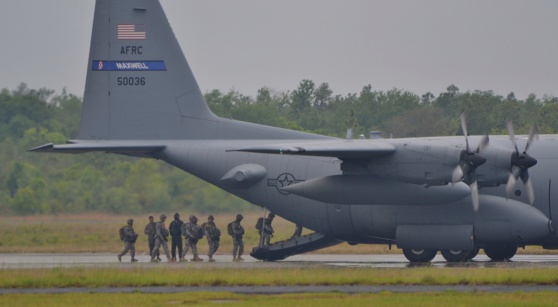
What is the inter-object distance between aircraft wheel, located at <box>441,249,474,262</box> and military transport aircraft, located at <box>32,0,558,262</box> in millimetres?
30

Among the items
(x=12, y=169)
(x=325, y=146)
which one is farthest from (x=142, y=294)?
(x=12, y=169)

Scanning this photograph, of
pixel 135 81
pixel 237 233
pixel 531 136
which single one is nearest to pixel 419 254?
pixel 531 136

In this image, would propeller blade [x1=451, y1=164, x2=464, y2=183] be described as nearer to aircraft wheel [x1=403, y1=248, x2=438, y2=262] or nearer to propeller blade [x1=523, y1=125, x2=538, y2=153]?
propeller blade [x1=523, y1=125, x2=538, y2=153]

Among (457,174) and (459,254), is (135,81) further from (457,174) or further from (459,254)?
(459,254)

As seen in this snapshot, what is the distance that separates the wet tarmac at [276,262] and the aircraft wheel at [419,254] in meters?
0.20

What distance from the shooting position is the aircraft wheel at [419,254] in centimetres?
2932

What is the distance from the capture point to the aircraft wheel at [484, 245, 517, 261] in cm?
3023

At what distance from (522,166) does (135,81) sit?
12.5 meters

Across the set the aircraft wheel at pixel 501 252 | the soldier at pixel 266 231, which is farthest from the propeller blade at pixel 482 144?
the soldier at pixel 266 231

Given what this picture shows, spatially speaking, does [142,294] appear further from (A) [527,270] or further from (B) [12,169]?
(B) [12,169]

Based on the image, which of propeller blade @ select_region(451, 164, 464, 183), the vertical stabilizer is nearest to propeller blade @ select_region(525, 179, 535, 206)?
propeller blade @ select_region(451, 164, 464, 183)

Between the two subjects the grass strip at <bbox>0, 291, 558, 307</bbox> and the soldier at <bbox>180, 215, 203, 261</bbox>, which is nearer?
the grass strip at <bbox>0, 291, 558, 307</bbox>

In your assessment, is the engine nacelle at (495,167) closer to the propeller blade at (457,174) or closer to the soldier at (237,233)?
the propeller blade at (457,174)

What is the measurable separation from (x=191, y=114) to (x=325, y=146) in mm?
6085
